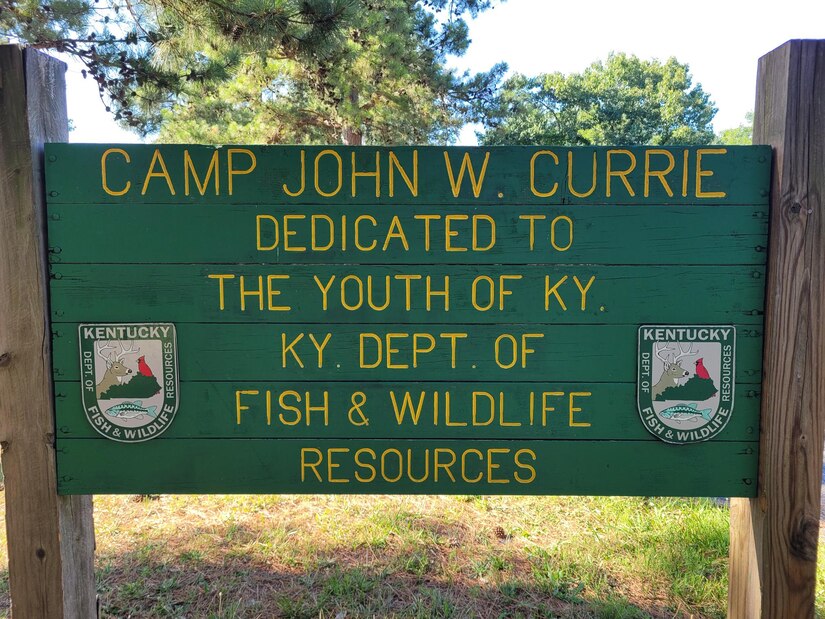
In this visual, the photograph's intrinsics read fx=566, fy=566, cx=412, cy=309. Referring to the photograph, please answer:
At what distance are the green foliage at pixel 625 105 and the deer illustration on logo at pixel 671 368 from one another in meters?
28.4

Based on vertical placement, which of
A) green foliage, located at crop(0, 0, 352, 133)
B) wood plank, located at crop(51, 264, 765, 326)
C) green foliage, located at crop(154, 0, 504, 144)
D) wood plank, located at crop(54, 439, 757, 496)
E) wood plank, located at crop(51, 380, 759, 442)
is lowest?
wood plank, located at crop(54, 439, 757, 496)

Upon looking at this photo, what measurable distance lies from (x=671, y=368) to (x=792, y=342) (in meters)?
0.37

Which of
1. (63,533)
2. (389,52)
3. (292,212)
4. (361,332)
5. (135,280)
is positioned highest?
(389,52)

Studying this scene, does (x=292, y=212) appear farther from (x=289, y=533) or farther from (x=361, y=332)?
(x=289, y=533)

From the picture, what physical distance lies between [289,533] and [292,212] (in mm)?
2070

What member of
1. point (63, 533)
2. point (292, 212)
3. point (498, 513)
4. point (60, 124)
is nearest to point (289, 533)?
point (498, 513)

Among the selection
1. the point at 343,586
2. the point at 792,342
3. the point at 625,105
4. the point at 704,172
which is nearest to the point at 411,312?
the point at 704,172

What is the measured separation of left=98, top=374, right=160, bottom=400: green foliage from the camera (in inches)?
73.1

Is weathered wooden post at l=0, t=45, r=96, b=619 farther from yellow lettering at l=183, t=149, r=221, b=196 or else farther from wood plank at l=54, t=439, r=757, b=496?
yellow lettering at l=183, t=149, r=221, b=196

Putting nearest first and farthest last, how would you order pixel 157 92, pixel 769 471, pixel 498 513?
1. pixel 769 471
2. pixel 498 513
3. pixel 157 92

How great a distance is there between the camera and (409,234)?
1859 mm

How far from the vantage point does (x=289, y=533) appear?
3.17m

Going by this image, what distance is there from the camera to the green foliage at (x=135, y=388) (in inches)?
73.1

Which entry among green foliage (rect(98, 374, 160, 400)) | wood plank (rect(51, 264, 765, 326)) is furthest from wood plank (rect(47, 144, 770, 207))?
green foliage (rect(98, 374, 160, 400))
